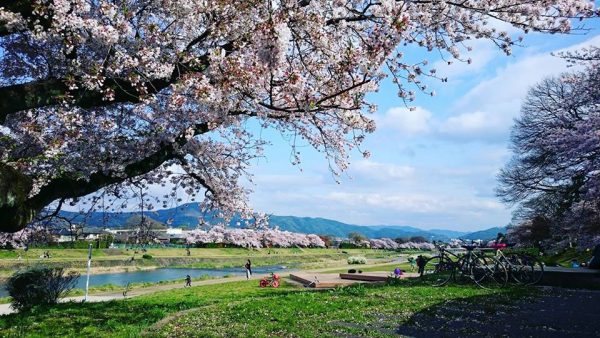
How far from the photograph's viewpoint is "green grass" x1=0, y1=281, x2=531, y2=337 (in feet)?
28.0

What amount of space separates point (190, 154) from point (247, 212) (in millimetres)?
2077

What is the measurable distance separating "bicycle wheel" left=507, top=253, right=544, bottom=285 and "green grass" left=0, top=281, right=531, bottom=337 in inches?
72.2

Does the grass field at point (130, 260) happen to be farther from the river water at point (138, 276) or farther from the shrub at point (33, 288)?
the shrub at point (33, 288)

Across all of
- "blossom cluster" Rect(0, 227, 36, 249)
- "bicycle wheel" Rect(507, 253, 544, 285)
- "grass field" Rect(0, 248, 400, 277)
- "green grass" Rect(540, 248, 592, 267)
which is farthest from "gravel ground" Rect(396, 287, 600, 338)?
"grass field" Rect(0, 248, 400, 277)

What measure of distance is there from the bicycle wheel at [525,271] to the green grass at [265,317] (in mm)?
1835

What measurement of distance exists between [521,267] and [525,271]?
6.8 inches

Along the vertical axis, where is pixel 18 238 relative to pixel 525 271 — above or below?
above

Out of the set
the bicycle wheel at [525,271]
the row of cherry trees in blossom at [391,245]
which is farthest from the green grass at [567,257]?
the row of cherry trees in blossom at [391,245]

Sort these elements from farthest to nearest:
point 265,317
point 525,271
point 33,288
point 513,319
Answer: point 33,288
point 525,271
point 265,317
point 513,319

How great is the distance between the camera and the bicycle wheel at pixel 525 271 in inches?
557

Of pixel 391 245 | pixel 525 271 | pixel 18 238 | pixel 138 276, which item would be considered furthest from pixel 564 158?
pixel 391 245

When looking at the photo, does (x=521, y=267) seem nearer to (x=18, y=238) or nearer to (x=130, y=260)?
(x=18, y=238)

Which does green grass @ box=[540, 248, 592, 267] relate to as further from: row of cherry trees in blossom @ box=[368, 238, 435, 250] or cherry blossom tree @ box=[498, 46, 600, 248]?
row of cherry trees in blossom @ box=[368, 238, 435, 250]

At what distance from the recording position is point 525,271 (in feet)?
46.9
